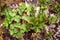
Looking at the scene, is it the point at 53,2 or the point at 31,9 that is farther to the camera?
the point at 53,2

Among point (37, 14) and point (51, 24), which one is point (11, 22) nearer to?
point (37, 14)

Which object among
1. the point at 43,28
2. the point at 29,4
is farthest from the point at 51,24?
the point at 29,4

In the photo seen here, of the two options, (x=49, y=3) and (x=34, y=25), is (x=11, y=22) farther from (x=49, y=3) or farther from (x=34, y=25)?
(x=49, y=3)

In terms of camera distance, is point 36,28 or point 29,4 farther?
point 29,4

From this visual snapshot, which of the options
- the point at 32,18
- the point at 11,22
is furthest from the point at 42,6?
the point at 11,22

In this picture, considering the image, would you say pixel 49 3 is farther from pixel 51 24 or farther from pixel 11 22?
pixel 11 22

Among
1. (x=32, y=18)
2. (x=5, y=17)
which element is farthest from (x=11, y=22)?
(x=32, y=18)

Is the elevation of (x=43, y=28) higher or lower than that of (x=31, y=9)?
lower

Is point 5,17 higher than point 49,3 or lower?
lower
